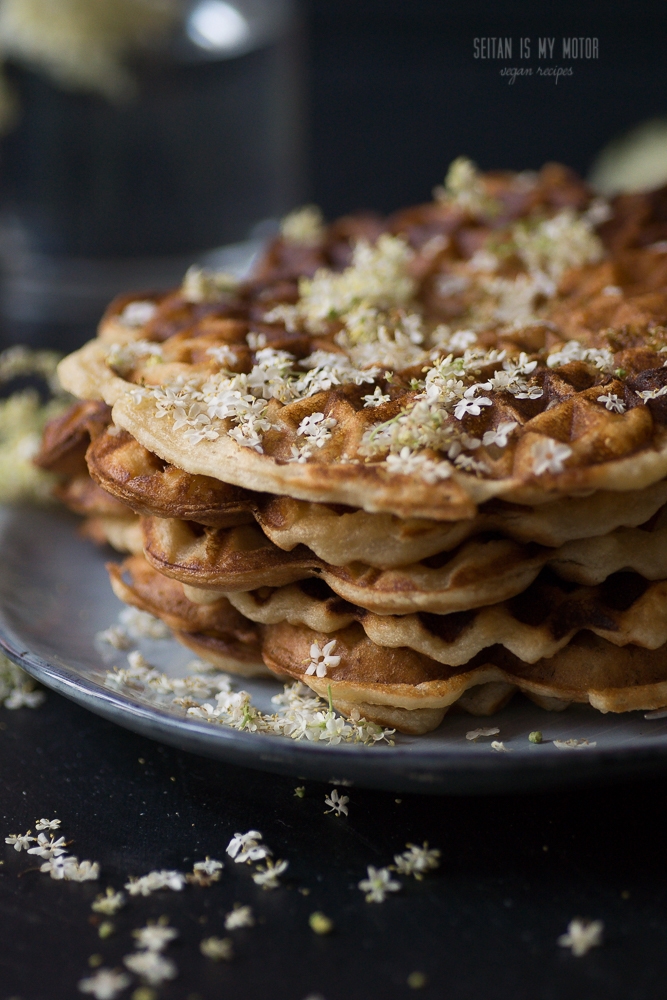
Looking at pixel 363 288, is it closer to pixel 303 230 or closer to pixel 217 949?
pixel 303 230

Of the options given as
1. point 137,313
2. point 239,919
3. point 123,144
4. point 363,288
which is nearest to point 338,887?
point 239,919

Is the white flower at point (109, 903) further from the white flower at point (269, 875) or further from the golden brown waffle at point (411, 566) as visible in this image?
the golden brown waffle at point (411, 566)

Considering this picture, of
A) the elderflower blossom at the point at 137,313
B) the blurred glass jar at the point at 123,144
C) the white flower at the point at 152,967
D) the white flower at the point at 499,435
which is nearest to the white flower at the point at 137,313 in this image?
the elderflower blossom at the point at 137,313

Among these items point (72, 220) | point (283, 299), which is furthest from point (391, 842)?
point (72, 220)

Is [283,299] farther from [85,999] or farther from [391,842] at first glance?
[85,999]

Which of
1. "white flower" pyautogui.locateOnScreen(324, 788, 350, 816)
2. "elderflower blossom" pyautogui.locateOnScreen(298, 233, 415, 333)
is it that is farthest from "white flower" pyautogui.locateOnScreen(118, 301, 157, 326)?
"white flower" pyautogui.locateOnScreen(324, 788, 350, 816)
